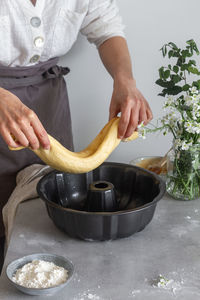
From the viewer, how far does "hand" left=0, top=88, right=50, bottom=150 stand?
2.86 feet

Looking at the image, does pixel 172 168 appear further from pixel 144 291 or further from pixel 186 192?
pixel 144 291

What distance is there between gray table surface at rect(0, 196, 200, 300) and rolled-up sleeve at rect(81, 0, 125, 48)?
19.9 inches

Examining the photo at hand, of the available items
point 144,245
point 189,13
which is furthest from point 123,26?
point 144,245

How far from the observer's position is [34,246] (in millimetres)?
986

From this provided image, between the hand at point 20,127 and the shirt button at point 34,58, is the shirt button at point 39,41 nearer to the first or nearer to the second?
the shirt button at point 34,58

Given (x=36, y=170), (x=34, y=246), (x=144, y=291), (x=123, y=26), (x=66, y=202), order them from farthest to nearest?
(x=123, y=26), (x=36, y=170), (x=66, y=202), (x=34, y=246), (x=144, y=291)

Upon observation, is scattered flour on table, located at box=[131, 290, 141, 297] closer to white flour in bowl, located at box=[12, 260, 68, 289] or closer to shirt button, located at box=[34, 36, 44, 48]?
white flour in bowl, located at box=[12, 260, 68, 289]

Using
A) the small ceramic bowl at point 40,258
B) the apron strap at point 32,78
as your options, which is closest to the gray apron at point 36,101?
the apron strap at point 32,78

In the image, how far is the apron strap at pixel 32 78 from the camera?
126 centimetres

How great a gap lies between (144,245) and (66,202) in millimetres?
230

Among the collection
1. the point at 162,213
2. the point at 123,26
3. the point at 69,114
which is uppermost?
the point at 123,26

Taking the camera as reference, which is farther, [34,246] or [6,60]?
[6,60]

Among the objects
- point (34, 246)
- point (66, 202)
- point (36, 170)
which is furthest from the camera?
point (36, 170)

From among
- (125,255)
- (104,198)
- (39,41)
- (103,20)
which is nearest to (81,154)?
(104,198)
